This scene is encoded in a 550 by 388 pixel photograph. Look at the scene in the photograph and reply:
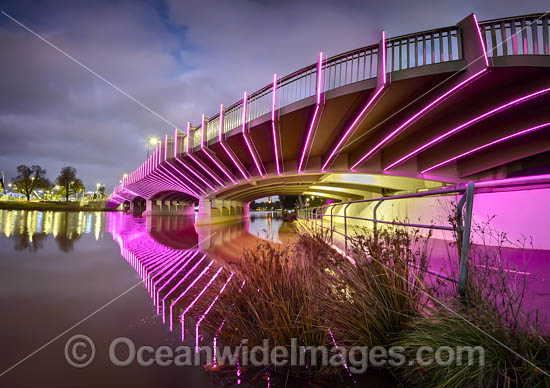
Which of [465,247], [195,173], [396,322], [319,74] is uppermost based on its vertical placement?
[319,74]

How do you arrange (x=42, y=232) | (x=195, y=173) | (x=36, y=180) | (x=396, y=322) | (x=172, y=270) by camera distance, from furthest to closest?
(x=36, y=180) → (x=195, y=173) → (x=42, y=232) → (x=172, y=270) → (x=396, y=322)

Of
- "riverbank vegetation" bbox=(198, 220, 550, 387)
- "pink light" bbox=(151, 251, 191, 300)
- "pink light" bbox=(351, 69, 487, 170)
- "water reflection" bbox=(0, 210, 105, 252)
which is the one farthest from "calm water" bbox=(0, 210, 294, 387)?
"pink light" bbox=(351, 69, 487, 170)

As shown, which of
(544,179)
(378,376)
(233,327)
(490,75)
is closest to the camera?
(544,179)

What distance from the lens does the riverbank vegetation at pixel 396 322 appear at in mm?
1671

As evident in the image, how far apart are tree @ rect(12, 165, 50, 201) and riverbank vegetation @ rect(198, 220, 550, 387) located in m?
108

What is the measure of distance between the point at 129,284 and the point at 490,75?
11.7 meters

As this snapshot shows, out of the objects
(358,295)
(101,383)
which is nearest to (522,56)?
(358,295)

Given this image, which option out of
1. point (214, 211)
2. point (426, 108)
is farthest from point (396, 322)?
point (214, 211)

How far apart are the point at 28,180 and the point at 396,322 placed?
110 m

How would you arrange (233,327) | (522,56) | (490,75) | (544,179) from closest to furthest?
(544,179) → (233,327) → (522,56) → (490,75)

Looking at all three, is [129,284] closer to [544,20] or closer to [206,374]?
[206,374]

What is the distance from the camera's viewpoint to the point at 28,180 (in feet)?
262

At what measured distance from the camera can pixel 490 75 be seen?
8.09 m

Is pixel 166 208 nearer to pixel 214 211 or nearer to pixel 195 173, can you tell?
pixel 214 211
